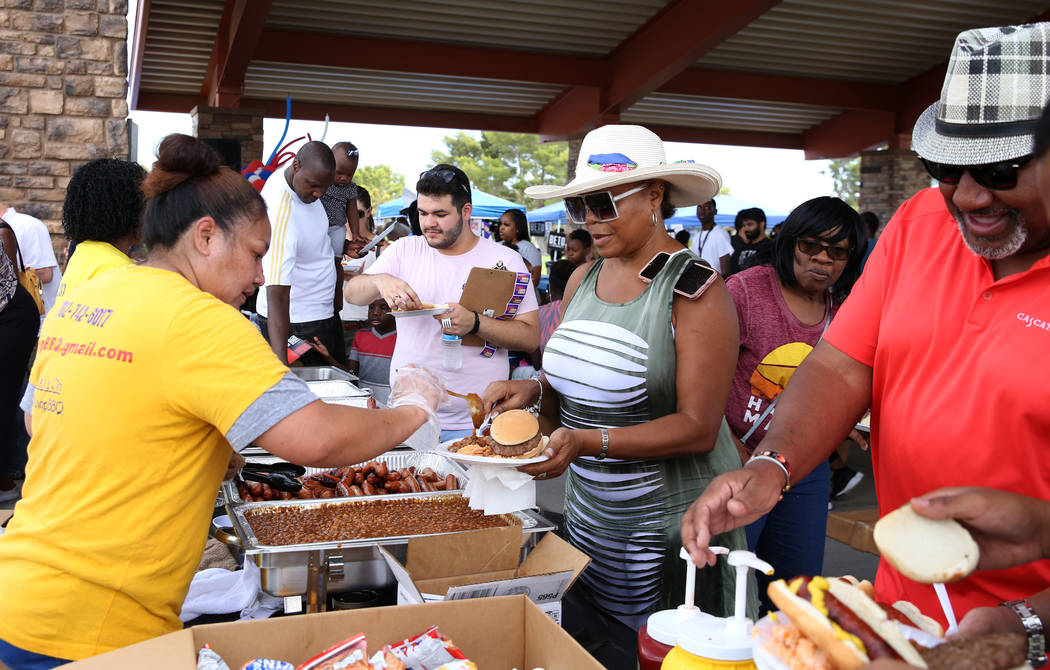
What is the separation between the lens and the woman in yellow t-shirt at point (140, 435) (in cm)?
141

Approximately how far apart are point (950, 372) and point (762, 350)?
5.12 feet

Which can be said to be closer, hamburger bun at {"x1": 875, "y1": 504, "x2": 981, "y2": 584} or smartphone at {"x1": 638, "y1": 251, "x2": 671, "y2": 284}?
hamburger bun at {"x1": 875, "y1": 504, "x2": 981, "y2": 584}

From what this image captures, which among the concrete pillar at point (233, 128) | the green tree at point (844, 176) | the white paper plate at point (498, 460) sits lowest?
the white paper plate at point (498, 460)

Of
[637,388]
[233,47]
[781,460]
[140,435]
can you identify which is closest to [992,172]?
[781,460]

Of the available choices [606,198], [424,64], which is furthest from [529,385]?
[424,64]

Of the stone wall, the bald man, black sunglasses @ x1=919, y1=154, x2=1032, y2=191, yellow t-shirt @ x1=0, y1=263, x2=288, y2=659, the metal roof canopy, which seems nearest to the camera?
black sunglasses @ x1=919, y1=154, x2=1032, y2=191

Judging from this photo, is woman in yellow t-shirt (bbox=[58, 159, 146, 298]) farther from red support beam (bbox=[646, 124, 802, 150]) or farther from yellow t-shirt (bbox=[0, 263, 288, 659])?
red support beam (bbox=[646, 124, 802, 150])

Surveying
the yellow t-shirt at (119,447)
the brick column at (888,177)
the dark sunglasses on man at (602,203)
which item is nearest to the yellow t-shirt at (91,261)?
the yellow t-shirt at (119,447)

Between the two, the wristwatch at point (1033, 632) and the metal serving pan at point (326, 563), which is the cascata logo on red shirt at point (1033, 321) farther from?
the metal serving pan at point (326, 563)

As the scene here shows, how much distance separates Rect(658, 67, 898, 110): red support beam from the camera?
12258mm

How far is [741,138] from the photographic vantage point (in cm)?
1595

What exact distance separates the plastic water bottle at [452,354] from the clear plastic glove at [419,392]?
3.31 feet

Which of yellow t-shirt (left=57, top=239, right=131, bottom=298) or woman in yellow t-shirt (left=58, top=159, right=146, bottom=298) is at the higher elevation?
woman in yellow t-shirt (left=58, top=159, right=146, bottom=298)

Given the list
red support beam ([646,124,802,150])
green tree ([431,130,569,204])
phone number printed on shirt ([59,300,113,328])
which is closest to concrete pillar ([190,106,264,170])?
red support beam ([646,124,802,150])
